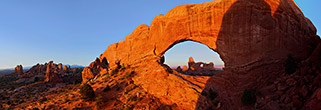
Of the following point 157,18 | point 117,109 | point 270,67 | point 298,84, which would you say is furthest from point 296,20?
point 117,109

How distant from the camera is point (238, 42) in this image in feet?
53.8

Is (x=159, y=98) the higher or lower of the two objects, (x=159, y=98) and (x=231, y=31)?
the lower

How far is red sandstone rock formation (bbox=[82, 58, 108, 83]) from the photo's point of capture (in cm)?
4453

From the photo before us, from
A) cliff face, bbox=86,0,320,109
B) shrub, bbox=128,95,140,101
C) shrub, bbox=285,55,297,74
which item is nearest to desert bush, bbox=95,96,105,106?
shrub, bbox=128,95,140,101

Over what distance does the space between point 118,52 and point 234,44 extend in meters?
28.3

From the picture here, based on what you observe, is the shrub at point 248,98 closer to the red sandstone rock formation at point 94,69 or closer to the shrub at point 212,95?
→ the shrub at point 212,95

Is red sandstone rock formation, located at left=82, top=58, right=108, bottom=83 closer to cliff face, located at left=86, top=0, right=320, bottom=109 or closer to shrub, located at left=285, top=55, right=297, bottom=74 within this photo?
cliff face, located at left=86, top=0, right=320, bottom=109

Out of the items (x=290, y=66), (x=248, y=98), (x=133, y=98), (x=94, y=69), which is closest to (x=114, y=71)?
(x=133, y=98)

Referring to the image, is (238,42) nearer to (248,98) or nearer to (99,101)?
(248,98)

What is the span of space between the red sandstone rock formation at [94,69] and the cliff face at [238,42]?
29267 mm

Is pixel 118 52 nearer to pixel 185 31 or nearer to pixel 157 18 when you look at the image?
pixel 157 18

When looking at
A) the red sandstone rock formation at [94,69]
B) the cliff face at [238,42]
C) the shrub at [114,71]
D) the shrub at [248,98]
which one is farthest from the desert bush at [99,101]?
the red sandstone rock formation at [94,69]

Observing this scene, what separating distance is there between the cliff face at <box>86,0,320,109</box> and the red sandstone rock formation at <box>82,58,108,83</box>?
29267 mm

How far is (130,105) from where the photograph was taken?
17891 mm
